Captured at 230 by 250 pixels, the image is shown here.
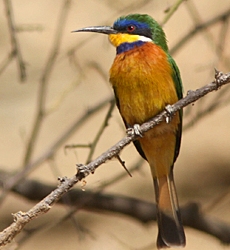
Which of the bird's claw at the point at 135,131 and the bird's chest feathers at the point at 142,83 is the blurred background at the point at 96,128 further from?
the bird's claw at the point at 135,131

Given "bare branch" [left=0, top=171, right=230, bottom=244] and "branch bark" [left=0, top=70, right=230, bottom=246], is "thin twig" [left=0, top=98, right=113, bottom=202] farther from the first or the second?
"branch bark" [left=0, top=70, right=230, bottom=246]

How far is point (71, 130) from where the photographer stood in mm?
3281

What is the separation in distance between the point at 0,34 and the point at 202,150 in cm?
196

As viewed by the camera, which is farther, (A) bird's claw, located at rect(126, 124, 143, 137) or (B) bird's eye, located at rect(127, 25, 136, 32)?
(B) bird's eye, located at rect(127, 25, 136, 32)

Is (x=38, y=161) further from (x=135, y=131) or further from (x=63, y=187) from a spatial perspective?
(x=63, y=187)

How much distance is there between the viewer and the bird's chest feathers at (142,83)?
282cm

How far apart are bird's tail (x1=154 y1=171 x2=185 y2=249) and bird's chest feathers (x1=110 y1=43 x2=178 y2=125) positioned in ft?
1.36

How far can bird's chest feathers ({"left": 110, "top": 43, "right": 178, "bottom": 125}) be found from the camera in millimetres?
2822

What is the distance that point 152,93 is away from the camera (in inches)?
111

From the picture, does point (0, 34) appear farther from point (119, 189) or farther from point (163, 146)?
point (163, 146)

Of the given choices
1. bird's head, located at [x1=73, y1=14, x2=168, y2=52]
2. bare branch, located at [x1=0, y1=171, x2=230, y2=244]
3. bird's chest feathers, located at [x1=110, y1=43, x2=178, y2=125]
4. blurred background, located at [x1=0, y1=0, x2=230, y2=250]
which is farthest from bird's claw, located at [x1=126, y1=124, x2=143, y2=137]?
blurred background, located at [x1=0, y1=0, x2=230, y2=250]

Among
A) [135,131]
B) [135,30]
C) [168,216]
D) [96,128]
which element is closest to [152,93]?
[135,131]

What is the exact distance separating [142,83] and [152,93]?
2.7 inches

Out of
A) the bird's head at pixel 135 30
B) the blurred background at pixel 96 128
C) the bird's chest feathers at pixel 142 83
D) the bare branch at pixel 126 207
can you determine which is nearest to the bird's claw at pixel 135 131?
the bird's chest feathers at pixel 142 83
